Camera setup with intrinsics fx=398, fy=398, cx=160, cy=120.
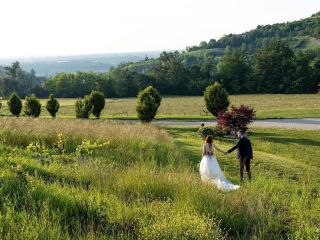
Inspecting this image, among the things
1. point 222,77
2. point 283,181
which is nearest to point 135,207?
point 283,181

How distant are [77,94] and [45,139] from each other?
9923 cm

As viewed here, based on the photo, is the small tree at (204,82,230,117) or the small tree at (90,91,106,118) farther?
the small tree at (90,91,106,118)

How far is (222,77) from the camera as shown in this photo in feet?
325

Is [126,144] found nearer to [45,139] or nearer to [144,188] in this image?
[45,139]

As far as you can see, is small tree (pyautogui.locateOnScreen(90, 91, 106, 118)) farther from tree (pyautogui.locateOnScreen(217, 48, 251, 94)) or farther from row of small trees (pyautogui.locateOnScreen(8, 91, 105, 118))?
tree (pyautogui.locateOnScreen(217, 48, 251, 94))

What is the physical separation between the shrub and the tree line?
65056 mm

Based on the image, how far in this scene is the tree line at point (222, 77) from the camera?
3548 inches

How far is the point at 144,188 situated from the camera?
24.9 ft

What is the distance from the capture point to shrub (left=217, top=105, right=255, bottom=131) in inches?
1053

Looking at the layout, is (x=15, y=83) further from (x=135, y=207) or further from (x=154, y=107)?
(x=135, y=207)

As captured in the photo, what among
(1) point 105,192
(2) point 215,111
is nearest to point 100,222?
(1) point 105,192

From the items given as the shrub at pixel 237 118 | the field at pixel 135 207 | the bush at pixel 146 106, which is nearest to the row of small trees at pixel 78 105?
the bush at pixel 146 106

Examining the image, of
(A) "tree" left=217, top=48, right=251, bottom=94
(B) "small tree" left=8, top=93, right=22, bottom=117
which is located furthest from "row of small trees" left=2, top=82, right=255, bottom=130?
(A) "tree" left=217, top=48, right=251, bottom=94

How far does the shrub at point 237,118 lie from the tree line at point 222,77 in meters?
65.1
